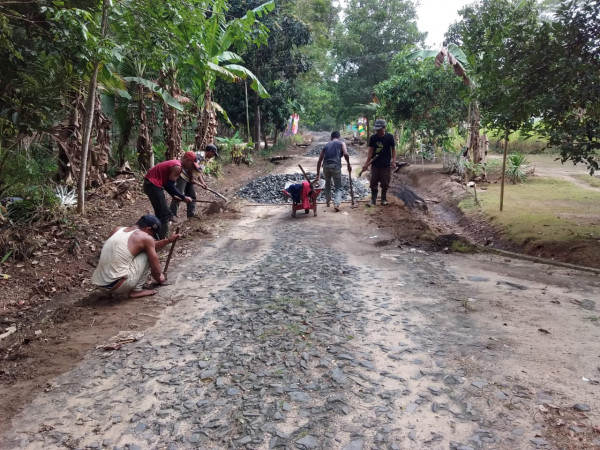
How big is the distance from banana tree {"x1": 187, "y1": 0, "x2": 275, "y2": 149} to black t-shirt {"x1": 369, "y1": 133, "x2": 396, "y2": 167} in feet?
11.0

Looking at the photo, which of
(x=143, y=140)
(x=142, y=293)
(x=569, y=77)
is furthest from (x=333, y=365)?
(x=143, y=140)

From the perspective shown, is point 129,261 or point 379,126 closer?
point 129,261

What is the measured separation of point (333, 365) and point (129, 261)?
281 centimetres

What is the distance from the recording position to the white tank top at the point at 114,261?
494 centimetres

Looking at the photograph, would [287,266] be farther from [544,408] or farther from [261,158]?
[261,158]

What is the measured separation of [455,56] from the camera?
51.9ft

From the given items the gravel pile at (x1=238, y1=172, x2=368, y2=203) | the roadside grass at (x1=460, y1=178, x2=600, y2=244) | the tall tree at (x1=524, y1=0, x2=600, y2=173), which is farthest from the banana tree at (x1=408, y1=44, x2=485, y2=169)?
the tall tree at (x1=524, y1=0, x2=600, y2=173)

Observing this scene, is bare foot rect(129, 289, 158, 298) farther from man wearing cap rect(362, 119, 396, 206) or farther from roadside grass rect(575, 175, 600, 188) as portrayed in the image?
roadside grass rect(575, 175, 600, 188)

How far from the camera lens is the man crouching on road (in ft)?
16.3

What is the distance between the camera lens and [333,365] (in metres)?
3.61

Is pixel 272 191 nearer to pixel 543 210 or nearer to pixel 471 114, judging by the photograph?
pixel 543 210

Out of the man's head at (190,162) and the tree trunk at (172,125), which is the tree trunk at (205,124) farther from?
the man's head at (190,162)

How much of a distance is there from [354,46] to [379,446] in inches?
1244

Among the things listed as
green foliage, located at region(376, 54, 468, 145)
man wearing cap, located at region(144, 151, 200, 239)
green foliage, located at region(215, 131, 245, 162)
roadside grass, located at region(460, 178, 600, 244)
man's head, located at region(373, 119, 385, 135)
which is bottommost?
roadside grass, located at region(460, 178, 600, 244)
